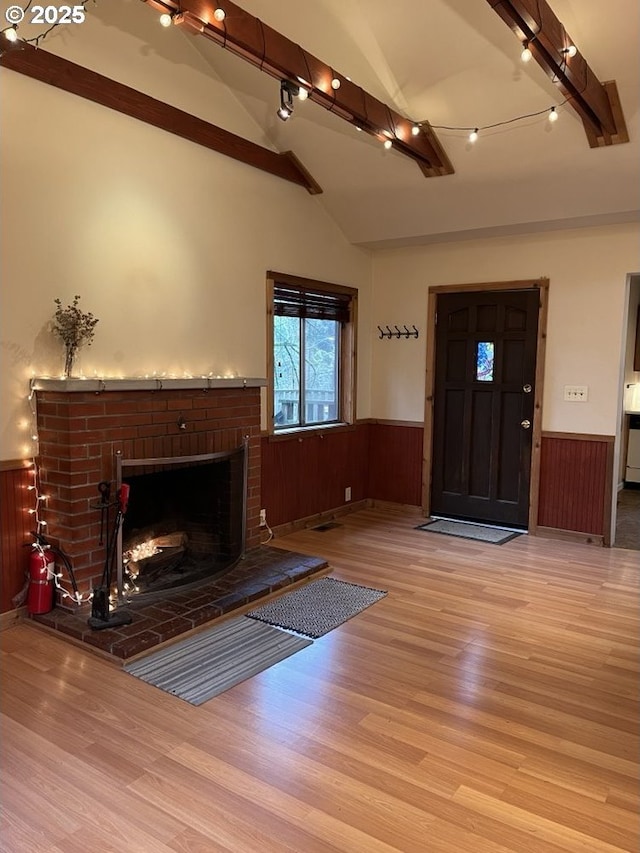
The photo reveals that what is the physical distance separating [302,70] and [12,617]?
3200mm

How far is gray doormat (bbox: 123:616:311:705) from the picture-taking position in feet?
8.76

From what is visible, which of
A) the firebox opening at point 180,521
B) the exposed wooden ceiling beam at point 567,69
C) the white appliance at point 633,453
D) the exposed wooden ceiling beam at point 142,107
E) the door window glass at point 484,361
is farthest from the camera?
the white appliance at point 633,453

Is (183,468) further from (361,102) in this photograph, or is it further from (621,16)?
(621,16)

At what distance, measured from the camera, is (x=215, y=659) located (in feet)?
9.52

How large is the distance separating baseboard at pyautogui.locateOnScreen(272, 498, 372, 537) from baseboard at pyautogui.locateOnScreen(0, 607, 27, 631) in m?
2.07

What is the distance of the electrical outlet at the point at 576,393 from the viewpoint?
190 inches

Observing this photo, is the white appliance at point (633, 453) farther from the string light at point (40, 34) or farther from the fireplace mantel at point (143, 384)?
the string light at point (40, 34)

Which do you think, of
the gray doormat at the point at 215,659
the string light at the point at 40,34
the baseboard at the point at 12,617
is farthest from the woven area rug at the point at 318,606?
the string light at the point at 40,34

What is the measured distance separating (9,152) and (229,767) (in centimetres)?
295

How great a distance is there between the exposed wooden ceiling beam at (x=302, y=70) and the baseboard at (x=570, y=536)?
9.72ft

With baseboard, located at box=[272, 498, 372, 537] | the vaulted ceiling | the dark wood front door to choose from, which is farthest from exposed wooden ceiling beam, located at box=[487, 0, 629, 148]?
baseboard, located at box=[272, 498, 372, 537]

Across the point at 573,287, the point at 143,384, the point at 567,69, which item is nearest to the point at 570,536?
the point at 573,287

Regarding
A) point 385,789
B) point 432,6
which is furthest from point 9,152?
point 385,789

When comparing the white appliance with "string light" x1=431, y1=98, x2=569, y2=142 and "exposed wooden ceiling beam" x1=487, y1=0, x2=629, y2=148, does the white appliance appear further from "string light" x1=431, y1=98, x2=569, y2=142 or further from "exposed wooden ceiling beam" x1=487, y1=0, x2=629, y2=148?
"string light" x1=431, y1=98, x2=569, y2=142
